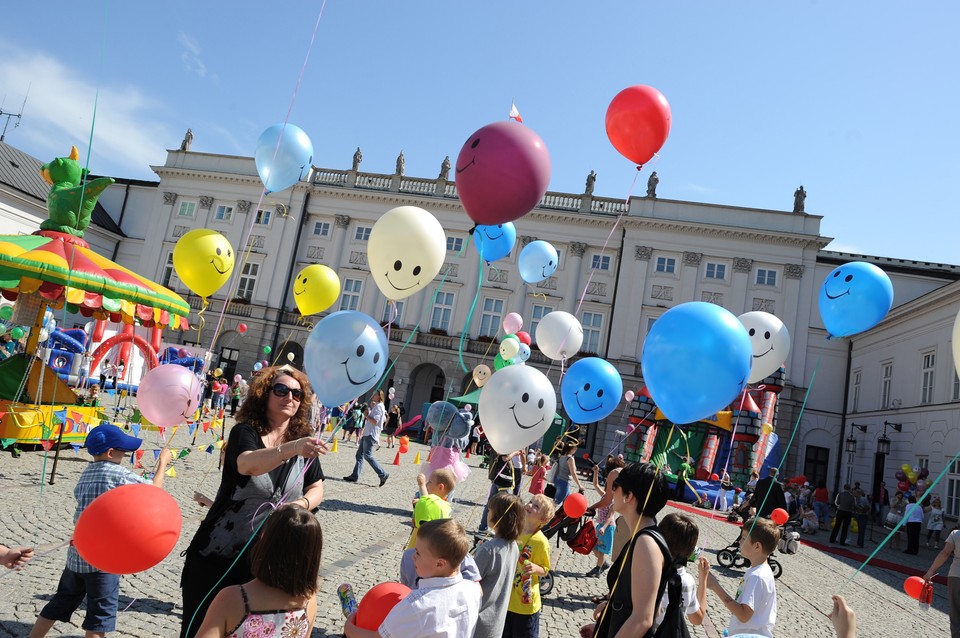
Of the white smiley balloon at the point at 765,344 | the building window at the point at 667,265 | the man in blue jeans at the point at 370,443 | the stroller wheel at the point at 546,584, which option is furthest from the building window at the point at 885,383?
the stroller wheel at the point at 546,584

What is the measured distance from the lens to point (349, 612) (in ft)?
9.07

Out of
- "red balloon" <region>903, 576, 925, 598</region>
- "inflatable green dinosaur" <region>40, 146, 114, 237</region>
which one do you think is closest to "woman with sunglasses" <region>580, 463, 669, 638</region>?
"red balloon" <region>903, 576, 925, 598</region>

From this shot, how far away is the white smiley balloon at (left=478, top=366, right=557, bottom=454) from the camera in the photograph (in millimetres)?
5219

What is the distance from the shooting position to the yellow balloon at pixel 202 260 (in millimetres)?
6805

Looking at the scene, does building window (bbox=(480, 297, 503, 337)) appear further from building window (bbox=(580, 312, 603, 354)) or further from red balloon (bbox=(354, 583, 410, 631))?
red balloon (bbox=(354, 583, 410, 631))

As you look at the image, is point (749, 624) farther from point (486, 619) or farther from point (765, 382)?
point (765, 382)

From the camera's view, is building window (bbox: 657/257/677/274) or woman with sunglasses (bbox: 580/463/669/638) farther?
building window (bbox: 657/257/677/274)

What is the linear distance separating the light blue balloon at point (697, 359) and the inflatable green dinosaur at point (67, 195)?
9.88 meters

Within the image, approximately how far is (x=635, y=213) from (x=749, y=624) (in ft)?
95.7

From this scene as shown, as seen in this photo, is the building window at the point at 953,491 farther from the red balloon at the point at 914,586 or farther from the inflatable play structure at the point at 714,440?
the red balloon at the point at 914,586

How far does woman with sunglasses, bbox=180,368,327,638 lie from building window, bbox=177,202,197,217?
35.9m

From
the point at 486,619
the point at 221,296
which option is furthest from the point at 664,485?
the point at 221,296

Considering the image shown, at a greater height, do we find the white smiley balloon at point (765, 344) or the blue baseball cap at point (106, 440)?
the white smiley balloon at point (765, 344)

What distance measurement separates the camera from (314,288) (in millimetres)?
7129
